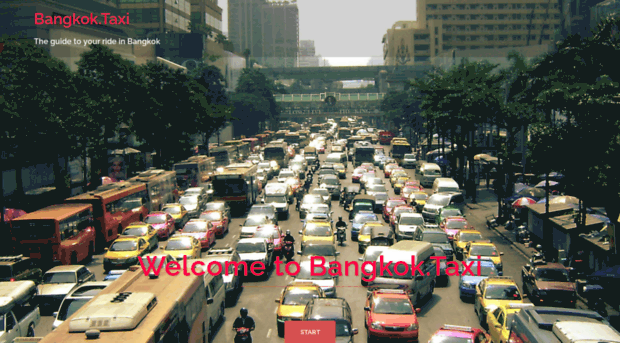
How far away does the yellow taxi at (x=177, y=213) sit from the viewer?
37938 millimetres

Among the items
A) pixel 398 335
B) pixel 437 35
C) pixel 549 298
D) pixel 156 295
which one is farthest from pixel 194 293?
pixel 437 35

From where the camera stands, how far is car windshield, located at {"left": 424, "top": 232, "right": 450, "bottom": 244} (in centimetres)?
2891

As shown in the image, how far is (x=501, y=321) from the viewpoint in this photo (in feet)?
57.2

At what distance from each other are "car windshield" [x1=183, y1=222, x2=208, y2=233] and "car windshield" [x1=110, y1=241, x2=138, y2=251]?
402 centimetres

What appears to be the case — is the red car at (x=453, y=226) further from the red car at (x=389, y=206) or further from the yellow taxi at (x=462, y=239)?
the red car at (x=389, y=206)

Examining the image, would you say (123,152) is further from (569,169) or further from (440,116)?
(569,169)

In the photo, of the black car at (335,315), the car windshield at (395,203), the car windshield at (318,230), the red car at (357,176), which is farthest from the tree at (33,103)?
the black car at (335,315)

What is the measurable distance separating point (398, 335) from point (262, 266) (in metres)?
9.46

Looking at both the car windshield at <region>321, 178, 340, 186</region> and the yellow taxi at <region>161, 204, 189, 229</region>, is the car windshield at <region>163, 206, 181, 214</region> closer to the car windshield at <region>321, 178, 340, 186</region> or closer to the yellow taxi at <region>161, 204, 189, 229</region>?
the yellow taxi at <region>161, 204, 189, 229</region>

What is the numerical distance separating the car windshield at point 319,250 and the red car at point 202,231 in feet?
25.2

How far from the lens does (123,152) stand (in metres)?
61.3

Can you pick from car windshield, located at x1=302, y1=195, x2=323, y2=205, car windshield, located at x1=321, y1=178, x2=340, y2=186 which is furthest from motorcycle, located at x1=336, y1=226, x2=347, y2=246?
car windshield, located at x1=321, y1=178, x2=340, y2=186

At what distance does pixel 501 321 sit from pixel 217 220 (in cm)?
2178

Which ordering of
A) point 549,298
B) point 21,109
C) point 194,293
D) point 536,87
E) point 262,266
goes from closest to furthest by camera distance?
point 194,293
point 549,298
point 262,266
point 21,109
point 536,87
